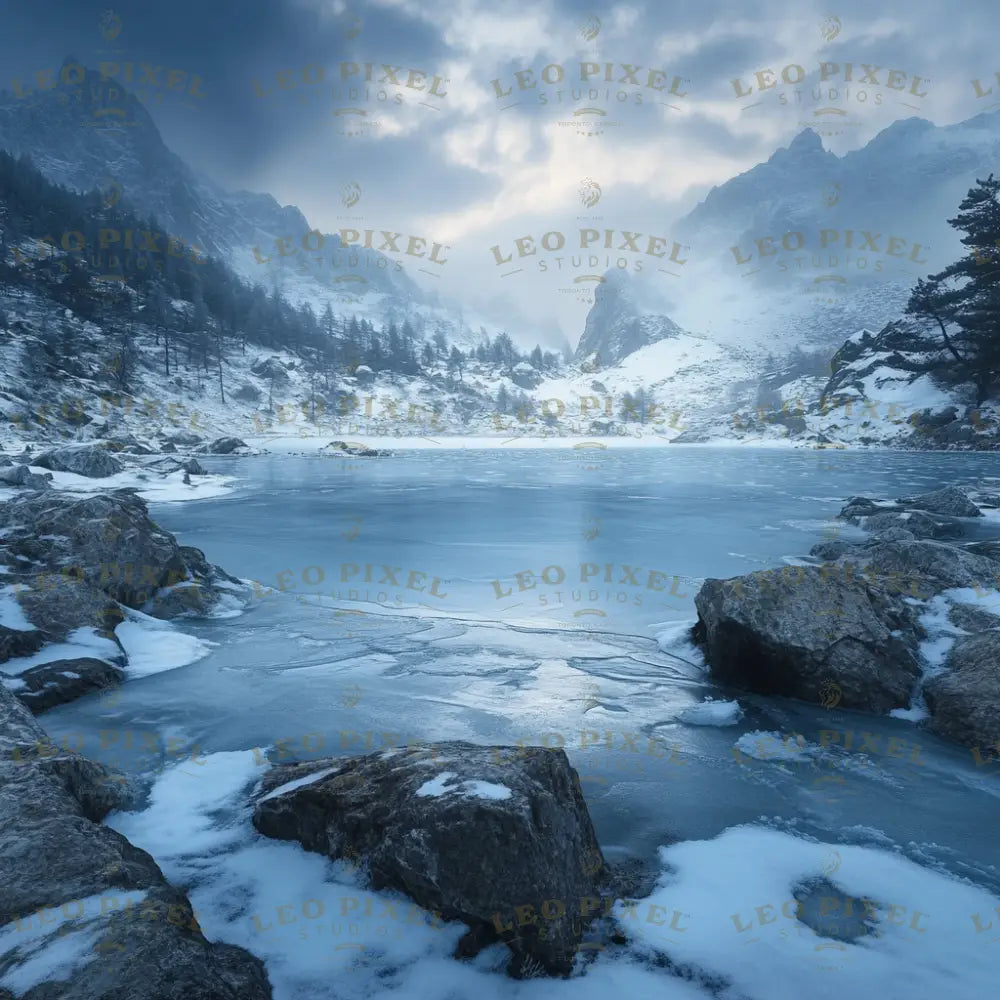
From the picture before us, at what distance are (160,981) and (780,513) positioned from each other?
22.7 meters

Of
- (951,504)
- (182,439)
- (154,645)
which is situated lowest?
(154,645)

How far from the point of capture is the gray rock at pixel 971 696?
17.7ft

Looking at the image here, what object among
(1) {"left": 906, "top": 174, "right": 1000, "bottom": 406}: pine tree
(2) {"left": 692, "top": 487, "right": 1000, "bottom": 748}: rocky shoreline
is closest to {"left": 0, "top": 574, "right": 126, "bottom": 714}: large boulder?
(2) {"left": 692, "top": 487, "right": 1000, "bottom": 748}: rocky shoreline

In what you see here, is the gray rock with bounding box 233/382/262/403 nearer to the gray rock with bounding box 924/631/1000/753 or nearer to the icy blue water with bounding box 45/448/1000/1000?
the icy blue water with bounding box 45/448/1000/1000

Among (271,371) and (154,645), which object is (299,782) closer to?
(154,645)

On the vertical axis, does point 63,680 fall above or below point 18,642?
below

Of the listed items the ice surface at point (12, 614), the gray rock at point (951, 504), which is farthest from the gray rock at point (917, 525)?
the ice surface at point (12, 614)

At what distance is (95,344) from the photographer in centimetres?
6950

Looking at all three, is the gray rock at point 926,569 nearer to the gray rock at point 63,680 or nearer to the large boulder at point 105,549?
the gray rock at point 63,680

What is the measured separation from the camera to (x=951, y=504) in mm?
18453

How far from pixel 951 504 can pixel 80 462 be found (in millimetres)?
36354

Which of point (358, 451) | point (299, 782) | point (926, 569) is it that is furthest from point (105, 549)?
point (358, 451)

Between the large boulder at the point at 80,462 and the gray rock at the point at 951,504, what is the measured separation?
34.6 metres

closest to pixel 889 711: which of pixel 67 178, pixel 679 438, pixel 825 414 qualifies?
pixel 825 414
